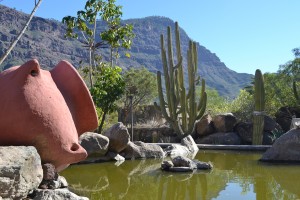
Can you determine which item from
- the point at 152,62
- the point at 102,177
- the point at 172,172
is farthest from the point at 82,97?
the point at 152,62

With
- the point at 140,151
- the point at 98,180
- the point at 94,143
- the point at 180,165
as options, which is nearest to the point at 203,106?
the point at 140,151

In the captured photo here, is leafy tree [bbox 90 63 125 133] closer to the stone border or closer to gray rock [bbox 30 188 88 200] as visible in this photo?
the stone border

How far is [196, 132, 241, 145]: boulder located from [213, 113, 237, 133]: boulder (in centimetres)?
38

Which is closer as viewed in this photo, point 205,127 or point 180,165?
point 180,165

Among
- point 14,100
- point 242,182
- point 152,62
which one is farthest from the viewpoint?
point 152,62

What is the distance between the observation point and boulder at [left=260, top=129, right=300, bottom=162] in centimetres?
955

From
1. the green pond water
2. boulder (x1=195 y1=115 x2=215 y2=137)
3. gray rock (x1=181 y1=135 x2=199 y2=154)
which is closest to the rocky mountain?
boulder (x1=195 y1=115 x2=215 y2=137)

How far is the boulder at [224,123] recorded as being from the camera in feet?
51.5

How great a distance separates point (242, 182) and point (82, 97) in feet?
11.8

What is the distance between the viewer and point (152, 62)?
13612 centimetres

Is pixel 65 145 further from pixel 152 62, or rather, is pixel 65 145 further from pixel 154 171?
pixel 152 62

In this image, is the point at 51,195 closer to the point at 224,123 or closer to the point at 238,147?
the point at 238,147

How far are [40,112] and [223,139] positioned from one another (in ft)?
38.4

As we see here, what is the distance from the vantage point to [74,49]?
104 meters
